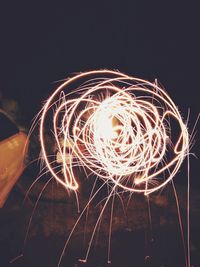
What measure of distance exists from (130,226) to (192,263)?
3.19 ft

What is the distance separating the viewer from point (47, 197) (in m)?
5.18

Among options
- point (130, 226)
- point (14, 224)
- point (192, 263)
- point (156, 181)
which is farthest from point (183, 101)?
point (14, 224)

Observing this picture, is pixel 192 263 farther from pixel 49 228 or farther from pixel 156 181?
pixel 156 181

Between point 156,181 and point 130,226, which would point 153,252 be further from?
point 156,181

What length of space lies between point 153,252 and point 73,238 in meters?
1.03

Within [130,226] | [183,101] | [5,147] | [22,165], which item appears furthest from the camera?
[183,101]

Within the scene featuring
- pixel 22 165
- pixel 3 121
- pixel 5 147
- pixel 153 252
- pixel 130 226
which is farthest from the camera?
pixel 3 121

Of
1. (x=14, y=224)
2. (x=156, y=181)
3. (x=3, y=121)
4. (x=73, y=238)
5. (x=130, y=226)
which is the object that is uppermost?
(x=3, y=121)

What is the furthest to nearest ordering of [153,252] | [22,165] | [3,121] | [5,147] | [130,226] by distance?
[3,121] → [22,165] → [130,226] → [153,252] → [5,147]

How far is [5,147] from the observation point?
386 centimetres

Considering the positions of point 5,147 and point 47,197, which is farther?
point 47,197

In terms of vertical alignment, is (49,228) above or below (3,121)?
below

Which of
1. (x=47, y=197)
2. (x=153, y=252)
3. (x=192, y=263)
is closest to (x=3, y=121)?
(x=47, y=197)

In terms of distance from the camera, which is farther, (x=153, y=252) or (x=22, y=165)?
(x=22, y=165)
